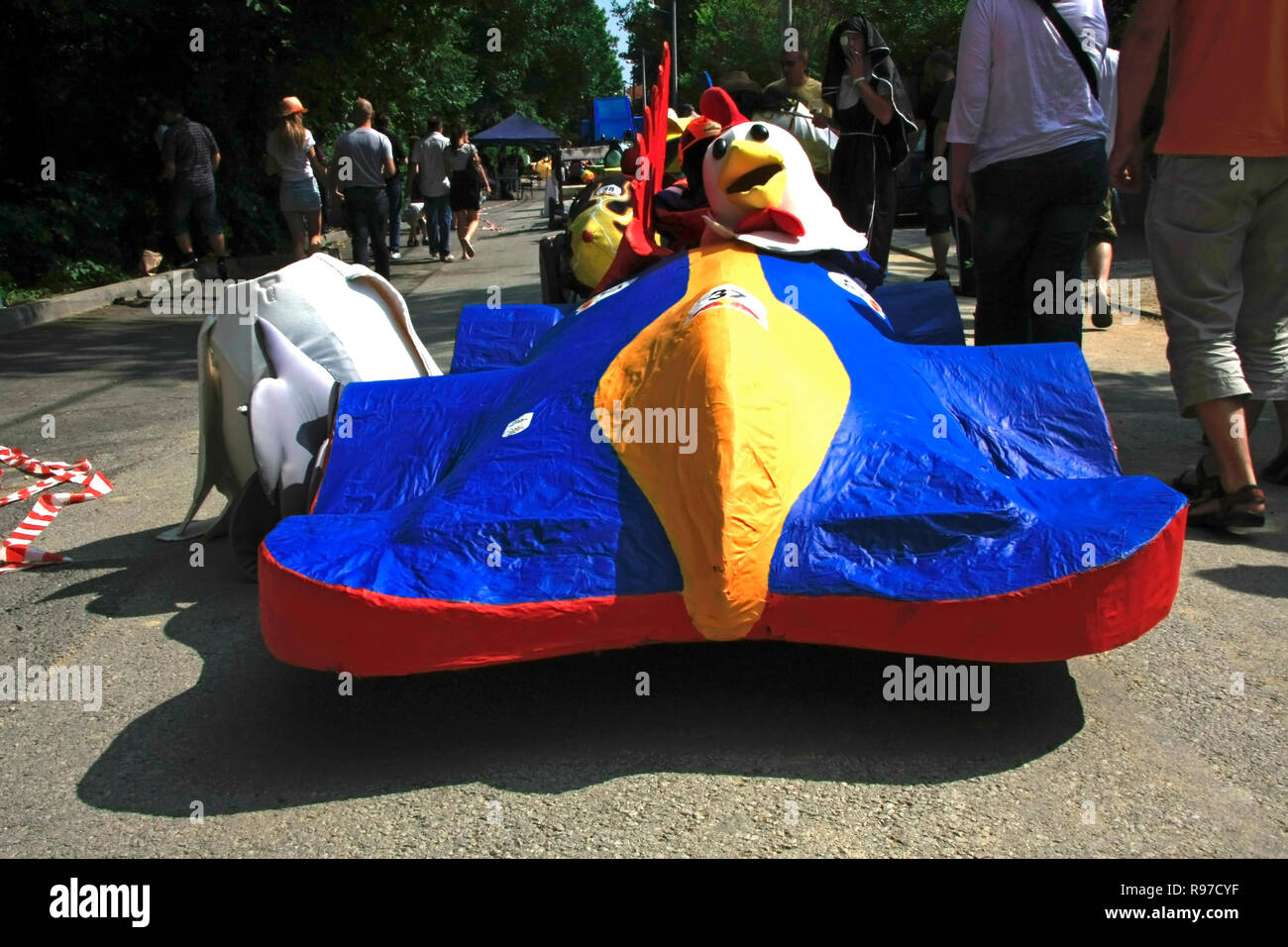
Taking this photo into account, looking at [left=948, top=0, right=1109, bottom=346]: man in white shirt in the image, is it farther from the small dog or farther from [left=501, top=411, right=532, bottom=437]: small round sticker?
the small dog

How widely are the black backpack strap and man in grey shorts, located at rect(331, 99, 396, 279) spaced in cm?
980

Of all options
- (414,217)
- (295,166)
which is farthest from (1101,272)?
(414,217)

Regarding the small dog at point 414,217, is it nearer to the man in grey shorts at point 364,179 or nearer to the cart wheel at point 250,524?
the man in grey shorts at point 364,179

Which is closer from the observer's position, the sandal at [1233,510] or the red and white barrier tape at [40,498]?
the sandal at [1233,510]

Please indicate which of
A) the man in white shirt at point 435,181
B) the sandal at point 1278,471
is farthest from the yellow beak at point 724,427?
the man in white shirt at point 435,181

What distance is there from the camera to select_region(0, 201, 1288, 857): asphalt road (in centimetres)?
275

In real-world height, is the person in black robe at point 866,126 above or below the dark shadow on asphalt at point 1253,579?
above

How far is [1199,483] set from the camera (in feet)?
15.9

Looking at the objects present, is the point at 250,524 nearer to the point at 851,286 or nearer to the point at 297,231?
the point at 851,286

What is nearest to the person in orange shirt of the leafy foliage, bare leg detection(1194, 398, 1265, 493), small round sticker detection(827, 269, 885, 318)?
bare leg detection(1194, 398, 1265, 493)

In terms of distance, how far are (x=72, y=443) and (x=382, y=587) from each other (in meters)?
4.88

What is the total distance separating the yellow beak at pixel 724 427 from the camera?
9.69ft

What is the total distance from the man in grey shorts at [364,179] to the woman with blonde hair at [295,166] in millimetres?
334

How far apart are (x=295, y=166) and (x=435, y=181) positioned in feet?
15.1
